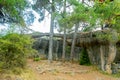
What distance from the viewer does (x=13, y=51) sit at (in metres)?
10.1

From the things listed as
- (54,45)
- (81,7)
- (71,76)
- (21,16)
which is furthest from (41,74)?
(54,45)

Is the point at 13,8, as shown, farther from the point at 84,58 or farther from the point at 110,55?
the point at 84,58

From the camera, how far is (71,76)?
15109 mm

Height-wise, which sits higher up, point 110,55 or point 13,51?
point 13,51

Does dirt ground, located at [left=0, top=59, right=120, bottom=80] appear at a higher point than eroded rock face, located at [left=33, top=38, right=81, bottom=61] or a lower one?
lower

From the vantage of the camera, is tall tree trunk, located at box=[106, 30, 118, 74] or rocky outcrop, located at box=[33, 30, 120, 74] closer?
rocky outcrop, located at box=[33, 30, 120, 74]

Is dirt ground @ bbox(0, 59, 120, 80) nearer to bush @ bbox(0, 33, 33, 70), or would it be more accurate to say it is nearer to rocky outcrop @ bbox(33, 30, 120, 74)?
rocky outcrop @ bbox(33, 30, 120, 74)

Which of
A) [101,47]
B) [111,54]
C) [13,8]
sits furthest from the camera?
[101,47]

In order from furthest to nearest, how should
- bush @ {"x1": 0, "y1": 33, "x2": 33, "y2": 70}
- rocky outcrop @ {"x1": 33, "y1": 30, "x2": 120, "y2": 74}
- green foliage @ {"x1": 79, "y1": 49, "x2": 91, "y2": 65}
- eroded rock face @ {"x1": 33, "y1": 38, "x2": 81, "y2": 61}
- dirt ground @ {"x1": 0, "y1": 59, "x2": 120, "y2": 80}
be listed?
eroded rock face @ {"x1": 33, "y1": 38, "x2": 81, "y2": 61} → green foliage @ {"x1": 79, "y1": 49, "x2": 91, "y2": 65} → rocky outcrop @ {"x1": 33, "y1": 30, "x2": 120, "y2": 74} → dirt ground @ {"x1": 0, "y1": 59, "x2": 120, "y2": 80} → bush @ {"x1": 0, "y1": 33, "x2": 33, "y2": 70}

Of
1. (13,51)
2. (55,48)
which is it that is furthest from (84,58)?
(13,51)

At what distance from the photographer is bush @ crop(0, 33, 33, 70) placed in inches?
387

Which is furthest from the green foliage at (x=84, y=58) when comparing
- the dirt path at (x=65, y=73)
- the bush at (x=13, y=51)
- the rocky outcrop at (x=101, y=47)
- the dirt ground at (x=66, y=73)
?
the bush at (x=13, y=51)

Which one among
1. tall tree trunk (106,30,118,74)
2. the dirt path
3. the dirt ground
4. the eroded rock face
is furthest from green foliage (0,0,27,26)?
the eroded rock face

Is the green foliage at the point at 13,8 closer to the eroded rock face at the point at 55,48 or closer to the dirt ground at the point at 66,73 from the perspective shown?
the dirt ground at the point at 66,73
